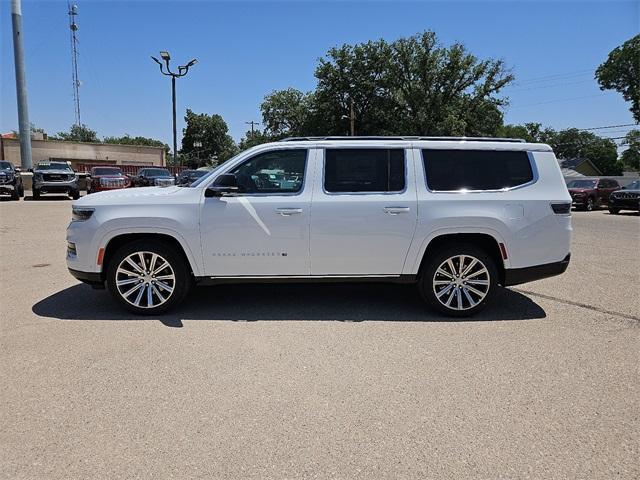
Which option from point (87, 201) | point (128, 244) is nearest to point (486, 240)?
point (128, 244)

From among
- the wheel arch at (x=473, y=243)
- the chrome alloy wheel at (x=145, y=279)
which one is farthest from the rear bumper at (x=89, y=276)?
the wheel arch at (x=473, y=243)

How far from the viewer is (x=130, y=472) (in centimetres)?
255

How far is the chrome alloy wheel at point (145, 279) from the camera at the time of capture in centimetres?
507

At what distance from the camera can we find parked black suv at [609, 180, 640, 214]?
21.8m

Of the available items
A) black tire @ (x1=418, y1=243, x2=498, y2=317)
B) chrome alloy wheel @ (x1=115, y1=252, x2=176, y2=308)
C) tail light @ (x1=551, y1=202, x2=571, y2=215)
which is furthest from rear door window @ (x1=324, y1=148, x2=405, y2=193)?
chrome alloy wheel @ (x1=115, y1=252, x2=176, y2=308)

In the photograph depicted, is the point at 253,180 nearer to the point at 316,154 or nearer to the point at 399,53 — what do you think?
the point at 316,154

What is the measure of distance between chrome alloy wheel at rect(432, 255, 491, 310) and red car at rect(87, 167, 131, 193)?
830 inches

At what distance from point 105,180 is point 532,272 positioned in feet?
74.1

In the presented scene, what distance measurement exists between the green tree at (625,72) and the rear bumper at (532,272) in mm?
49890

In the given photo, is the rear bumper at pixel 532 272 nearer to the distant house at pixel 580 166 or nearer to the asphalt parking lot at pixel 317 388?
the asphalt parking lot at pixel 317 388

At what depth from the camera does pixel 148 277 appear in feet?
16.7

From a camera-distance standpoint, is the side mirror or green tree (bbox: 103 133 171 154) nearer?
the side mirror

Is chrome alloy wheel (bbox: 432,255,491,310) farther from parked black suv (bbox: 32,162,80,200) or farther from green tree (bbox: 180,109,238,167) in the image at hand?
green tree (bbox: 180,109,238,167)

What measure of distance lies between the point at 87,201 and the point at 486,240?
14.7ft
